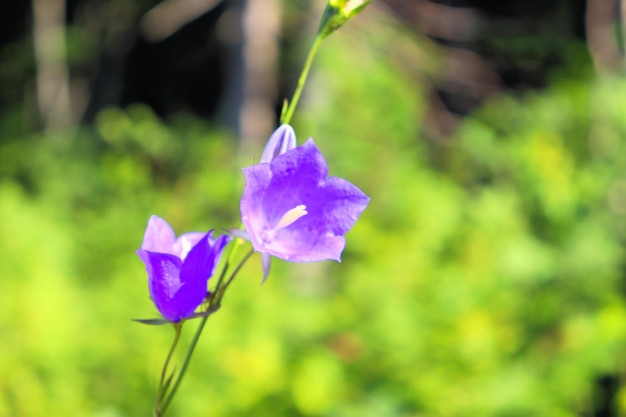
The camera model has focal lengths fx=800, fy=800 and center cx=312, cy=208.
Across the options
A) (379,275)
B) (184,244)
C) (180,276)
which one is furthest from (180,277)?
(379,275)

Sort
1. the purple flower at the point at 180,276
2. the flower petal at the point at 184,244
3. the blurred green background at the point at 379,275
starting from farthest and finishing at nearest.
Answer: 1. the blurred green background at the point at 379,275
2. the flower petal at the point at 184,244
3. the purple flower at the point at 180,276

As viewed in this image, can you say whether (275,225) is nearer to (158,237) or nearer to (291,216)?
(291,216)

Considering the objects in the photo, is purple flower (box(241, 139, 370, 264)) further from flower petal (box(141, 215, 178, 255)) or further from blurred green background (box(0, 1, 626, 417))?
blurred green background (box(0, 1, 626, 417))

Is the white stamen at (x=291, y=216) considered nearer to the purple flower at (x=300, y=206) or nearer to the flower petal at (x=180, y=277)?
the purple flower at (x=300, y=206)

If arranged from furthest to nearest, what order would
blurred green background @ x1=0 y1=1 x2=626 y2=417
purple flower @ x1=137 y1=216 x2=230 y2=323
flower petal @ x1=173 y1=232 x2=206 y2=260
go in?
blurred green background @ x1=0 y1=1 x2=626 y2=417, flower petal @ x1=173 y1=232 x2=206 y2=260, purple flower @ x1=137 y1=216 x2=230 y2=323

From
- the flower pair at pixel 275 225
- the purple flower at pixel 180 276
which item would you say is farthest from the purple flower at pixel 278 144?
the purple flower at pixel 180 276

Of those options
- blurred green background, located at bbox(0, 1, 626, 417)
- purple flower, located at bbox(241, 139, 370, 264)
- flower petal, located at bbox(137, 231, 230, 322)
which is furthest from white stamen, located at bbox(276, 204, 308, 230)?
blurred green background, located at bbox(0, 1, 626, 417)

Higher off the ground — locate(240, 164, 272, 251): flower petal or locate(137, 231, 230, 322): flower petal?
locate(240, 164, 272, 251): flower petal
